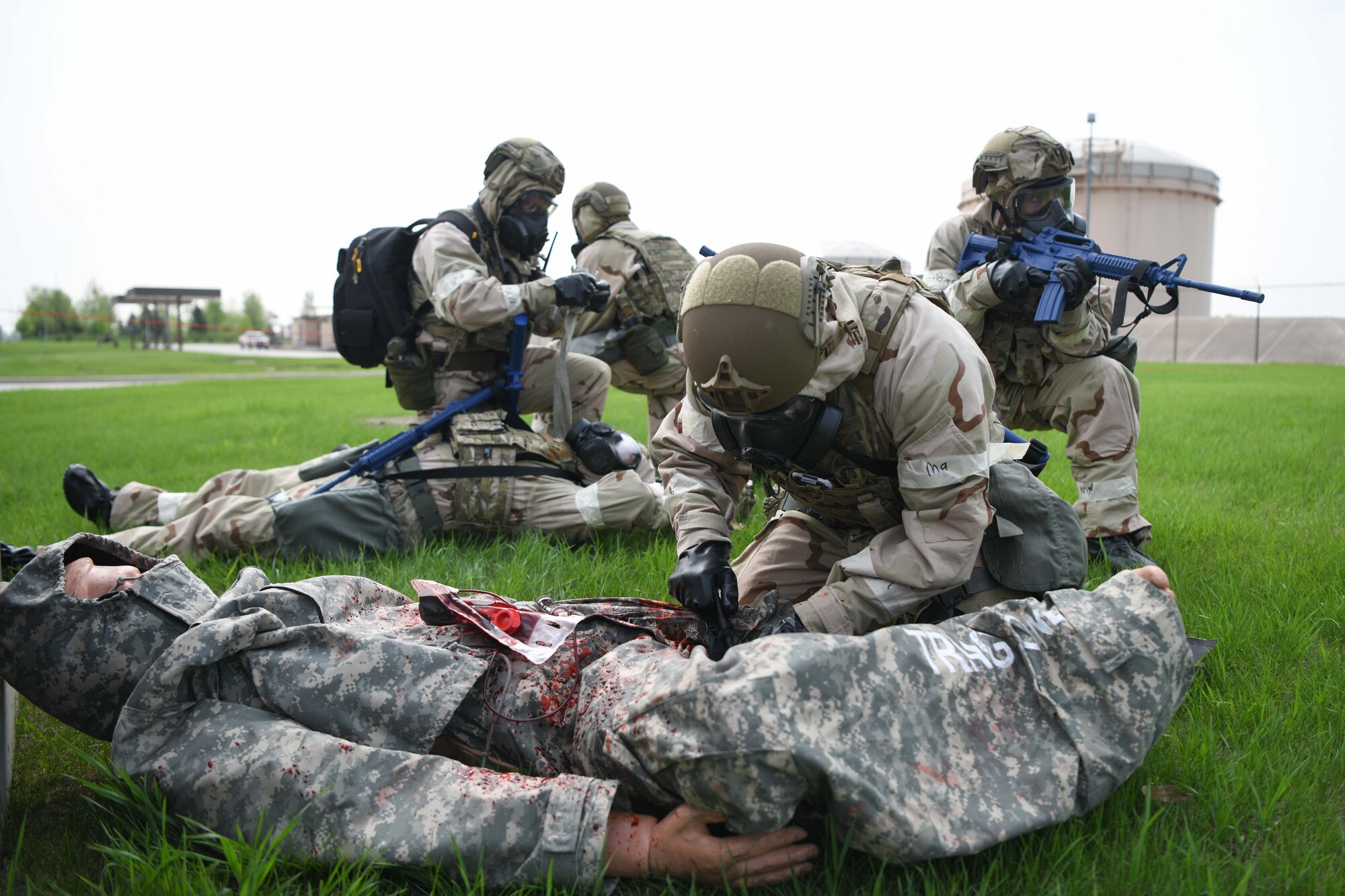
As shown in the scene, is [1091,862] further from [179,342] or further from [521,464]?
[179,342]

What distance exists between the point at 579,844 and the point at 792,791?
1.40 feet

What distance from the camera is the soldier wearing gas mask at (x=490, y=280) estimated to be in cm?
461

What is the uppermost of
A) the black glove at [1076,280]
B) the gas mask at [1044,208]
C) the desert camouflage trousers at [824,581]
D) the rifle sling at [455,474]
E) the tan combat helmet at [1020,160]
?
the tan combat helmet at [1020,160]

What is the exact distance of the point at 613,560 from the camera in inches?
153

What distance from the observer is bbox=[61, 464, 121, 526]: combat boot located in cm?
485

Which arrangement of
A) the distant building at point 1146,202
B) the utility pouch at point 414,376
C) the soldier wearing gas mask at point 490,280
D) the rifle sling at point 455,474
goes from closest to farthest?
the rifle sling at point 455,474 < the soldier wearing gas mask at point 490,280 < the utility pouch at point 414,376 < the distant building at point 1146,202

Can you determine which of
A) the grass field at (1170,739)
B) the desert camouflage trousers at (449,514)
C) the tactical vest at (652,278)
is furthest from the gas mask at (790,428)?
the tactical vest at (652,278)

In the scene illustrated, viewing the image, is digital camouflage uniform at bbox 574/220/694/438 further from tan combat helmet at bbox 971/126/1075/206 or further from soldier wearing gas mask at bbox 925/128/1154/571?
tan combat helmet at bbox 971/126/1075/206

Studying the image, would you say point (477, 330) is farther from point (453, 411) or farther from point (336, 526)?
point (336, 526)

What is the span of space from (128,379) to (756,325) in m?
23.2

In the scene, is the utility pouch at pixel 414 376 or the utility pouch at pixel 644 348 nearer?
the utility pouch at pixel 414 376

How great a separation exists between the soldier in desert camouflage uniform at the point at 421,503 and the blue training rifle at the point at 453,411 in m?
0.07

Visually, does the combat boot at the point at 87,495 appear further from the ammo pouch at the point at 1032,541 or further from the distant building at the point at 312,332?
the distant building at the point at 312,332

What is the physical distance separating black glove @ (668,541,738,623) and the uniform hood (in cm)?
120
